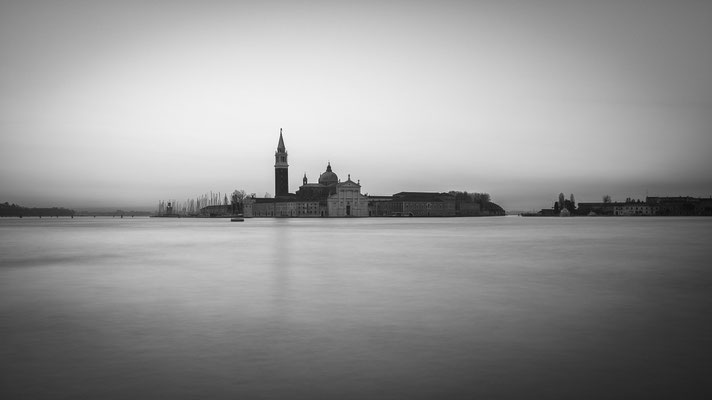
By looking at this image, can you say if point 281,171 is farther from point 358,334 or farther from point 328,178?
point 358,334

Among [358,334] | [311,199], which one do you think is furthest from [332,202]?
[358,334]

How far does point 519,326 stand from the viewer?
1037 cm

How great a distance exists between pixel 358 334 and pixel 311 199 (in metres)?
165

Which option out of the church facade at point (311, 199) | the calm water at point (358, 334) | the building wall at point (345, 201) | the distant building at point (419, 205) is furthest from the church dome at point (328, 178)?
the calm water at point (358, 334)

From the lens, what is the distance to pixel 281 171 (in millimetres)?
184000

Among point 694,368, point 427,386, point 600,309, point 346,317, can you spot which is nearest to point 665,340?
point 694,368

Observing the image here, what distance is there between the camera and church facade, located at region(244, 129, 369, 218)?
550 feet

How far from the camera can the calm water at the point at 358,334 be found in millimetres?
6949

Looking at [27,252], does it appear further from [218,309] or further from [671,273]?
[671,273]

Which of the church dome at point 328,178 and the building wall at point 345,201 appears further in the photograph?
the church dome at point 328,178

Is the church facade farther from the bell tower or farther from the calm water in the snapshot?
the calm water

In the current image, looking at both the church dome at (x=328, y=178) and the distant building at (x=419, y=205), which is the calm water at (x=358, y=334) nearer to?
the distant building at (x=419, y=205)

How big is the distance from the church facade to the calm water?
147 m

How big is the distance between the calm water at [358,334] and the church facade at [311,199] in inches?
5801
